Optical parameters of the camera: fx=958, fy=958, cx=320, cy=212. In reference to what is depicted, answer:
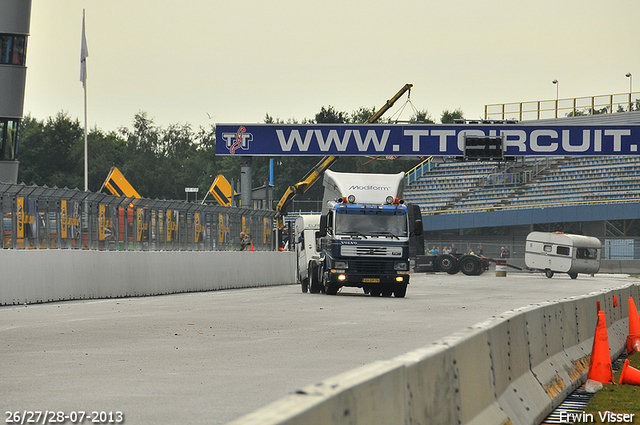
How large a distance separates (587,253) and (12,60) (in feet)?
98.6

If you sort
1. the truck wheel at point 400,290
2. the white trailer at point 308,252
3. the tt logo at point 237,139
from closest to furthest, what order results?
the truck wheel at point 400,290 → the white trailer at point 308,252 → the tt logo at point 237,139

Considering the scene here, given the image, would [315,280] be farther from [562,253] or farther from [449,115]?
[449,115]

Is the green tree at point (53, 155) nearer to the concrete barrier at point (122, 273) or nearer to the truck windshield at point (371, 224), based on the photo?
the concrete barrier at point (122, 273)

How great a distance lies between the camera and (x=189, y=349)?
1145 cm

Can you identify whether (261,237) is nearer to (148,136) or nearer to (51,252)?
(51,252)

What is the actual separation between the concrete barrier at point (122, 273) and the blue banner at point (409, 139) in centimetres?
667

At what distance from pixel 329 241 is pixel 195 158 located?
106m

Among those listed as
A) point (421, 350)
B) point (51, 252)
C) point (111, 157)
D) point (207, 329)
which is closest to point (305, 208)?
point (111, 157)

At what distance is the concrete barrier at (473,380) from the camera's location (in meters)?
3.46

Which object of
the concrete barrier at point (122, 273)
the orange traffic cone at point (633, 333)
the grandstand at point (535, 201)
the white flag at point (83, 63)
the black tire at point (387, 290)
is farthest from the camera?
the grandstand at point (535, 201)

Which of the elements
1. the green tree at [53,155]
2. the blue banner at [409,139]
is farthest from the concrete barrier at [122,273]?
the green tree at [53,155]

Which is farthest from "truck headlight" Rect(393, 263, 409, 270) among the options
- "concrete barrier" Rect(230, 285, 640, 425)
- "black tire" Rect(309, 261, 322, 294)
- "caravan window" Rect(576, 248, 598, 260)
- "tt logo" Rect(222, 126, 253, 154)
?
"caravan window" Rect(576, 248, 598, 260)

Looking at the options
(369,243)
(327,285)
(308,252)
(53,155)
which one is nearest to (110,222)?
(327,285)

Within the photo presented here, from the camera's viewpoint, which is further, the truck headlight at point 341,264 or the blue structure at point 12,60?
the blue structure at point 12,60
